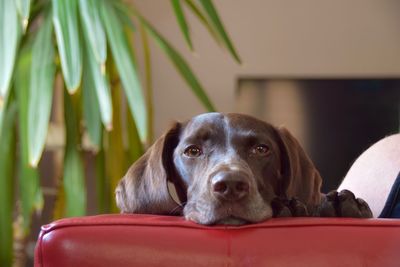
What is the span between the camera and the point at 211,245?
33.7 inches

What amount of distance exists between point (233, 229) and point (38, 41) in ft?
5.02

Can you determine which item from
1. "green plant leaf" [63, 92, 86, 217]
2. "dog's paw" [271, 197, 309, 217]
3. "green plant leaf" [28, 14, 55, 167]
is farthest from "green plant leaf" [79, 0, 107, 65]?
"dog's paw" [271, 197, 309, 217]

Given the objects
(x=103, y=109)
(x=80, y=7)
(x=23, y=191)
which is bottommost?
(x=23, y=191)

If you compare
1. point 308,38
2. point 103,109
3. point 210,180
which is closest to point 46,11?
point 103,109

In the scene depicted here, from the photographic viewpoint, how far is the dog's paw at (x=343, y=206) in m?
1.17

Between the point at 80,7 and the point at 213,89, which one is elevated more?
the point at 80,7

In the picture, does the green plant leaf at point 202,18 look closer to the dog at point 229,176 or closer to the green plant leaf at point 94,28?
the green plant leaf at point 94,28

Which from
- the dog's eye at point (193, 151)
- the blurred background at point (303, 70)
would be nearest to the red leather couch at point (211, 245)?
the dog's eye at point (193, 151)

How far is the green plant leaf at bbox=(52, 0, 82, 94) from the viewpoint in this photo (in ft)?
6.60

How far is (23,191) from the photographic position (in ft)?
7.31

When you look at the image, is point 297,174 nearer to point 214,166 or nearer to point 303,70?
point 214,166

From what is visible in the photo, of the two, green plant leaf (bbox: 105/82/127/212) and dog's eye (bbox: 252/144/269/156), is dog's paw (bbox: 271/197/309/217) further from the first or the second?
green plant leaf (bbox: 105/82/127/212)

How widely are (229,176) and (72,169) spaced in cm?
127

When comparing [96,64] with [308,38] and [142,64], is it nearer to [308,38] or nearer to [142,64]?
[142,64]
